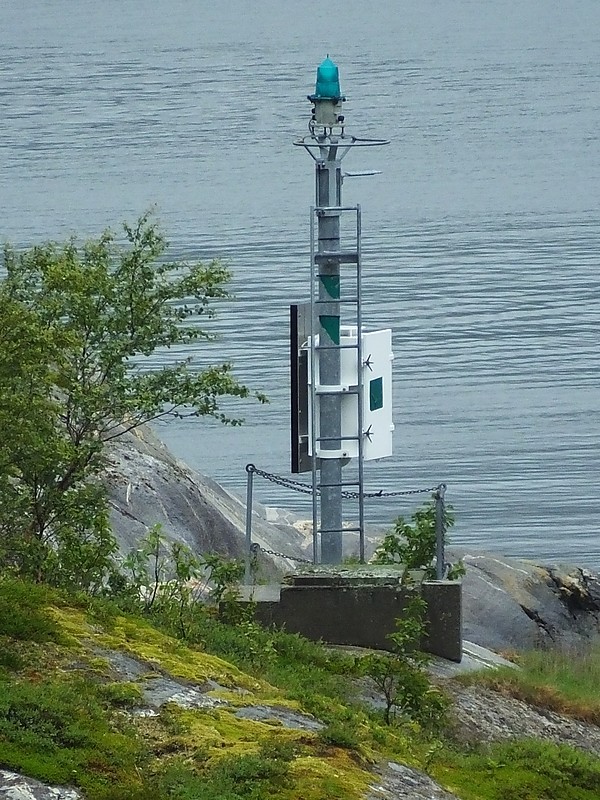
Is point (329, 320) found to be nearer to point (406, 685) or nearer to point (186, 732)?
point (406, 685)

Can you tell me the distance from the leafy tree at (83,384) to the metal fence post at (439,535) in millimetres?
1821

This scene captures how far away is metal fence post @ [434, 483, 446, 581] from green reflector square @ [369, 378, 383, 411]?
1252 millimetres

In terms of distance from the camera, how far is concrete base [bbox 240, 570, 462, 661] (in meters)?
13.5

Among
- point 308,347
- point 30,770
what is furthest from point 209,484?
point 30,770

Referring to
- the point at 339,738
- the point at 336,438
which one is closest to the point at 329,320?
the point at 336,438

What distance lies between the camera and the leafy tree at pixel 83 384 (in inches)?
453

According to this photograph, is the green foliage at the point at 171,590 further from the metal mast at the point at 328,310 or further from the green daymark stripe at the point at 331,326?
the green daymark stripe at the point at 331,326

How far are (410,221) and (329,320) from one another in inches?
1692

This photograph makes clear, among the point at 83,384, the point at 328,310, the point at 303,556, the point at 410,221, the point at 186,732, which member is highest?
the point at 410,221

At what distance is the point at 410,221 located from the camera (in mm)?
57531

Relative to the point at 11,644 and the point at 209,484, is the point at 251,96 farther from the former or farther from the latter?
the point at 11,644

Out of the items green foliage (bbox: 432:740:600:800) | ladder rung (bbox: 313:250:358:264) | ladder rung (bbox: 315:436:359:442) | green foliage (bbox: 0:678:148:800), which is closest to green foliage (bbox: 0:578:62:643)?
green foliage (bbox: 0:678:148:800)

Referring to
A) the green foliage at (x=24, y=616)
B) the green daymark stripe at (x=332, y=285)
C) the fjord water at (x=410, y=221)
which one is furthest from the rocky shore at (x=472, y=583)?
the fjord water at (x=410, y=221)

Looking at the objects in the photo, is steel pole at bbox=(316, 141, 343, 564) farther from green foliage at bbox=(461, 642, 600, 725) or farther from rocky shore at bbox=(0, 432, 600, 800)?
green foliage at bbox=(461, 642, 600, 725)
